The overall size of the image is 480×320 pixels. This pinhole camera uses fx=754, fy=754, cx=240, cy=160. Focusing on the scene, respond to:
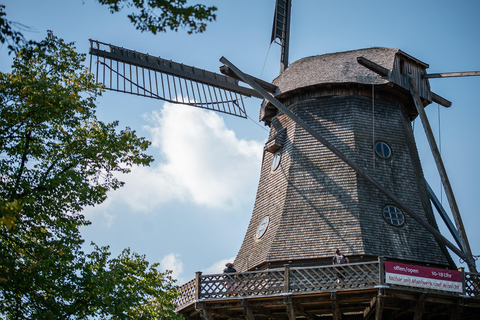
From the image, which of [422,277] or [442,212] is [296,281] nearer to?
[422,277]

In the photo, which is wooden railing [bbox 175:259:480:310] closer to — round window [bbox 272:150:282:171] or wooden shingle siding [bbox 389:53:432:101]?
round window [bbox 272:150:282:171]

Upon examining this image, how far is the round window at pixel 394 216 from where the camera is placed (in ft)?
74.9

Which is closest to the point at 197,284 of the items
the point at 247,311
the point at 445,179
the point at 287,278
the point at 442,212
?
the point at 247,311

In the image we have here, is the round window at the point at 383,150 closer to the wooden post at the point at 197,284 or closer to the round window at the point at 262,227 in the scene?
the round window at the point at 262,227

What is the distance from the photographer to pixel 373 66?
23.5m

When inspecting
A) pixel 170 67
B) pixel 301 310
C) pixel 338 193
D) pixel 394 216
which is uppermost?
pixel 170 67

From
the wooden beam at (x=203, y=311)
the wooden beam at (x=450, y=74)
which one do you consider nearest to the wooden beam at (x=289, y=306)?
the wooden beam at (x=203, y=311)

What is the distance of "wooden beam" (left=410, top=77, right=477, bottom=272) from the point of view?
73.1 feet

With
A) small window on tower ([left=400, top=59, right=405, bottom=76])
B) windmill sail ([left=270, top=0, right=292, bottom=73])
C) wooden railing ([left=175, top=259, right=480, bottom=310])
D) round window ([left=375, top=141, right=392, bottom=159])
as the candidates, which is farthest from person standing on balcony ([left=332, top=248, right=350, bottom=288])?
windmill sail ([left=270, top=0, right=292, bottom=73])

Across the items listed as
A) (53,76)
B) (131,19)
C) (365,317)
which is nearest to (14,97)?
(53,76)

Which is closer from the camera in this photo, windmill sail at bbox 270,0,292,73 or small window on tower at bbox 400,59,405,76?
small window on tower at bbox 400,59,405,76

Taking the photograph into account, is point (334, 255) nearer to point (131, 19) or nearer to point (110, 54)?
point (110, 54)

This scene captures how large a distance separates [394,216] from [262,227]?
13.7ft

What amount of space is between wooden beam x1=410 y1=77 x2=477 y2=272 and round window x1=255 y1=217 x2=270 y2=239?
563 cm
